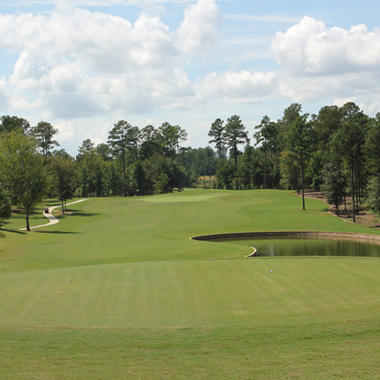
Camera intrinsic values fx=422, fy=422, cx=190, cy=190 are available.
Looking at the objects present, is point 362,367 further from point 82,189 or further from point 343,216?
point 82,189

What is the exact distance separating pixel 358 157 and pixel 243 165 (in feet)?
170

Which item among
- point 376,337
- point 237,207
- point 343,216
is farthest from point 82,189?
point 376,337

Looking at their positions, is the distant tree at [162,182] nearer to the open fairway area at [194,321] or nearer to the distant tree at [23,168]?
the distant tree at [23,168]

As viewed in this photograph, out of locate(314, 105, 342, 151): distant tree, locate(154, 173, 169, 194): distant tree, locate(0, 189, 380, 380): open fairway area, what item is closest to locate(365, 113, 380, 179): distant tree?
locate(0, 189, 380, 380): open fairway area

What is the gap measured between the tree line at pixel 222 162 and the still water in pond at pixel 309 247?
9166 millimetres

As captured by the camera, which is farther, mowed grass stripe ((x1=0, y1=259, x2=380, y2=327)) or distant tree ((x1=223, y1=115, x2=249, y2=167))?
distant tree ((x1=223, y1=115, x2=249, y2=167))

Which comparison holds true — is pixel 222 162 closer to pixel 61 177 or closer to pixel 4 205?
pixel 61 177

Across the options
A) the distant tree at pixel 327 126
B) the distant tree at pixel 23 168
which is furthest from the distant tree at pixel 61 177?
the distant tree at pixel 327 126

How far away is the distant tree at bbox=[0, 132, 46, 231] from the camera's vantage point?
46.3m

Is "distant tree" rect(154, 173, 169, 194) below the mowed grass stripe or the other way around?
the other way around

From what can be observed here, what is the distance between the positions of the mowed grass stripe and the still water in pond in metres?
13.7

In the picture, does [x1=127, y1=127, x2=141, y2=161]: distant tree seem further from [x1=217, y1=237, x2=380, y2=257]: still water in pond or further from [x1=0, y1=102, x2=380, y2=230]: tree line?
[x1=217, y1=237, x2=380, y2=257]: still water in pond

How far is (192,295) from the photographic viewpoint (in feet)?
46.9

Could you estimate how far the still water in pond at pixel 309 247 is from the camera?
108 ft
